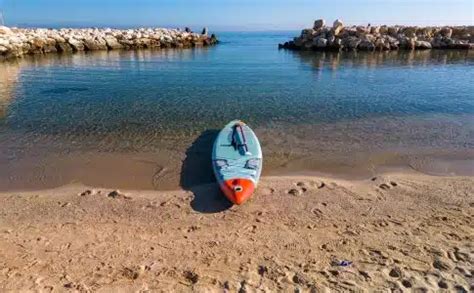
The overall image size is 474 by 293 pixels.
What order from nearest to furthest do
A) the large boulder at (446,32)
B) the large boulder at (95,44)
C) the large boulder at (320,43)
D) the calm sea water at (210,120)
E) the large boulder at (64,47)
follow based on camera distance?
the calm sea water at (210,120) < the large boulder at (64,47) < the large boulder at (95,44) < the large boulder at (320,43) < the large boulder at (446,32)

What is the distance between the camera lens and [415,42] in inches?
2009

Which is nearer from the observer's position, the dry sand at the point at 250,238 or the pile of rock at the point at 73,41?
the dry sand at the point at 250,238

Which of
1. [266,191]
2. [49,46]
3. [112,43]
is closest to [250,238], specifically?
[266,191]

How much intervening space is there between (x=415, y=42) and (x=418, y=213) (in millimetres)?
50334

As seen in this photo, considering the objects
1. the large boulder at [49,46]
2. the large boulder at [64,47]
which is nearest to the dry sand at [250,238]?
the large boulder at [49,46]

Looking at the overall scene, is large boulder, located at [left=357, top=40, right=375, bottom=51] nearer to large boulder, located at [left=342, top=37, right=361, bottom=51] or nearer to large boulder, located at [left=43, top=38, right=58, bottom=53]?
large boulder, located at [left=342, top=37, right=361, bottom=51]

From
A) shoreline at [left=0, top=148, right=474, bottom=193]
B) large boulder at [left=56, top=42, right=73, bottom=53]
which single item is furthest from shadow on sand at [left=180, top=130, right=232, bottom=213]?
large boulder at [left=56, top=42, right=73, bottom=53]

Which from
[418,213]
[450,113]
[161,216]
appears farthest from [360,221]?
[450,113]

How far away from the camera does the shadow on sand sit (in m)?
8.20

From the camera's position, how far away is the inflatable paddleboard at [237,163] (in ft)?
27.3

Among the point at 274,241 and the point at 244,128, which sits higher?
the point at 244,128

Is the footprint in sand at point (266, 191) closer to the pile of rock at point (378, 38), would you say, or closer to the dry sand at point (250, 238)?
the dry sand at point (250, 238)

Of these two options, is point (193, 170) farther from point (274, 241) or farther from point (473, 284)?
point (473, 284)

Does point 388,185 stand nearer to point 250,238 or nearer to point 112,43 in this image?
point 250,238
